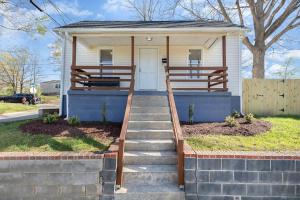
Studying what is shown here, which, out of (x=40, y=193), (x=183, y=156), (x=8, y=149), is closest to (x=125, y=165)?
(x=183, y=156)

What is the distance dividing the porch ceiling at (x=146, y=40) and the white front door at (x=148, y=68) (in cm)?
42

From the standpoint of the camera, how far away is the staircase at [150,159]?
4.99m

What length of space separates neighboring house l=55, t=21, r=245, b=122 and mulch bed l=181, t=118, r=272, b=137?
106 cm

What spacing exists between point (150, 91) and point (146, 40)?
2.68 m

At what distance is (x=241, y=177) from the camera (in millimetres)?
5105

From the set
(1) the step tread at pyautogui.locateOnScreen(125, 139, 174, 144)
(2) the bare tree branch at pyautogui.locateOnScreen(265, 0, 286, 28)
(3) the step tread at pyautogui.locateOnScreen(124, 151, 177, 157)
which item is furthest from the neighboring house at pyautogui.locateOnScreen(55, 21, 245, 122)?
(2) the bare tree branch at pyautogui.locateOnScreen(265, 0, 286, 28)

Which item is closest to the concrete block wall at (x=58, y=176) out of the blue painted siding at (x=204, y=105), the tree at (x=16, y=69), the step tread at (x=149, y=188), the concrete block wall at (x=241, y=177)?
the step tread at (x=149, y=188)

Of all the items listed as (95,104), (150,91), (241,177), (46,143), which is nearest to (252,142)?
(241,177)

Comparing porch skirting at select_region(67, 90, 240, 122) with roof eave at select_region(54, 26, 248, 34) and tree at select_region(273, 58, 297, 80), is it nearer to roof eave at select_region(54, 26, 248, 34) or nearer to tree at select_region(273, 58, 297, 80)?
roof eave at select_region(54, 26, 248, 34)

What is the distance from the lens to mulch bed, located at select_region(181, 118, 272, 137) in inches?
297

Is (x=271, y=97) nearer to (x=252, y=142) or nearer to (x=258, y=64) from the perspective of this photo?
(x=258, y=64)

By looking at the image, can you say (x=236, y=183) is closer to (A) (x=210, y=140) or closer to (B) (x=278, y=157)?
(B) (x=278, y=157)

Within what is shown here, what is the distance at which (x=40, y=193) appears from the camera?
200 inches

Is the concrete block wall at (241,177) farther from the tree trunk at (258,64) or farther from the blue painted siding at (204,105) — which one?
the tree trunk at (258,64)
